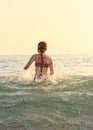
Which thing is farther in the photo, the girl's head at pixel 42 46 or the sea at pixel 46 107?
the girl's head at pixel 42 46

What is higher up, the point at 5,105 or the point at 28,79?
the point at 5,105

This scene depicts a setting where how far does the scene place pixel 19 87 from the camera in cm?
1055

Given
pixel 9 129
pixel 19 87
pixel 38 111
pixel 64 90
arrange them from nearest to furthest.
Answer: pixel 9 129
pixel 38 111
pixel 64 90
pixel 19 87

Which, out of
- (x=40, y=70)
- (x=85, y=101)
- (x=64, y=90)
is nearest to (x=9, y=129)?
(x=85, y=101)

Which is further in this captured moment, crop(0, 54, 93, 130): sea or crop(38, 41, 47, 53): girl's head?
crop(38, 41, 47, 53): girl's head

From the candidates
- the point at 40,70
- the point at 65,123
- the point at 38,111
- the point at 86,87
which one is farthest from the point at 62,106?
the point at 40,70

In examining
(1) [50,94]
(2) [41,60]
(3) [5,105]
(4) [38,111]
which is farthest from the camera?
(2) [41,60]

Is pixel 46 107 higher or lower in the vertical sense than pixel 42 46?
lower

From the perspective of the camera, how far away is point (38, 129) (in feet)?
20.3

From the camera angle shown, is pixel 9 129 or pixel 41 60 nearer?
pixel 9 129

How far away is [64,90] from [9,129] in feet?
12.2

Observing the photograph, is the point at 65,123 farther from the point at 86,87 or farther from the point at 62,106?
the point at 86,87

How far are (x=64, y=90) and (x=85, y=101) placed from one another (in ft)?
5.44

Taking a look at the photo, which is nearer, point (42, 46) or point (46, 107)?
point (46, 107)
